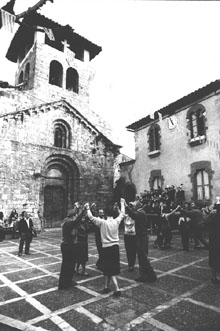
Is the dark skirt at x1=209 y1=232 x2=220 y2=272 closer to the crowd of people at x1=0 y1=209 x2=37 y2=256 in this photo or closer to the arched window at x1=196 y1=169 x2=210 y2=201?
the crowd of people at x1=0 y1=209 x2=37 y2=256

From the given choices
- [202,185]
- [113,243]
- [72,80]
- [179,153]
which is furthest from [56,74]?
[113,243]

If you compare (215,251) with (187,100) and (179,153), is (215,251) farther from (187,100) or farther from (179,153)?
(187,100)

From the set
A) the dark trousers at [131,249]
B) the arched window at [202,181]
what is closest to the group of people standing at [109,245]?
the dark trousers at [131,249]

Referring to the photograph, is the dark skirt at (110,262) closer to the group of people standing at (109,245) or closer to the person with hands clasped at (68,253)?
the group of people standing at (109,245)

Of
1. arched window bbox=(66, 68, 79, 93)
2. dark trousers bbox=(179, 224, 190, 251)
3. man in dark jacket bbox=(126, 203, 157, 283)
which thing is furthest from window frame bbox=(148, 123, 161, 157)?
arched window bbox=(66, 68, 79, 93)

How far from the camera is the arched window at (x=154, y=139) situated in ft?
53.4

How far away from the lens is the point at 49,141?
17.7m

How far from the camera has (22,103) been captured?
60.0ft

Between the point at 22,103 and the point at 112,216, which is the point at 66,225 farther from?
the point at 22,103

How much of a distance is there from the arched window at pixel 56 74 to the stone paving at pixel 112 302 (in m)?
20.8

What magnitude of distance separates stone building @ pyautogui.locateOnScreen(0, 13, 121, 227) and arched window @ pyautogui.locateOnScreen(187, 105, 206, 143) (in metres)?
8.08

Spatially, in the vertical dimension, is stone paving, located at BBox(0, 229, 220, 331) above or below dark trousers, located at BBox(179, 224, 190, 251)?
below

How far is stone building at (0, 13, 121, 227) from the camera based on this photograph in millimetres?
15633

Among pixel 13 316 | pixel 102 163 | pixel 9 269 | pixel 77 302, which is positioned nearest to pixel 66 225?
pixel 77 302
